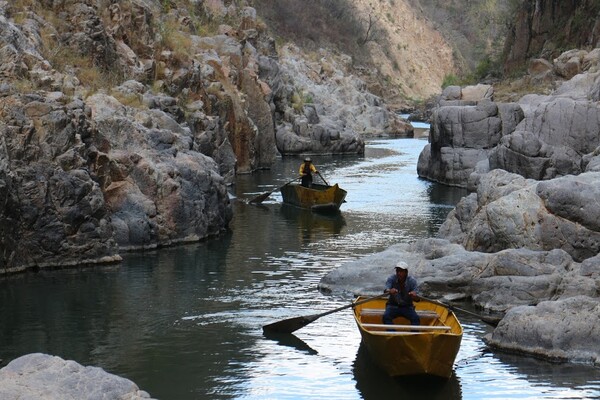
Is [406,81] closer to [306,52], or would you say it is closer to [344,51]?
[344,51]

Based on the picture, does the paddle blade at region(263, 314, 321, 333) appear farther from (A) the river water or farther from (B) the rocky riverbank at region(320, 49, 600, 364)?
(B) the rocky riverbank at region(320, 49, 600, 364)

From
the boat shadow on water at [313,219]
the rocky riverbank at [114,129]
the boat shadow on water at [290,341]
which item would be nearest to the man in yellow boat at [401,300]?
the boat shadow on water at [290,341]

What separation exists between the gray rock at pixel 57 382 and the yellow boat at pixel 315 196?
28285 millimetres

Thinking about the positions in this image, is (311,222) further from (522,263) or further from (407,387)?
(407,387)

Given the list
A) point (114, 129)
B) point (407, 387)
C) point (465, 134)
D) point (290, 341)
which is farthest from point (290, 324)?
point (465, 134)

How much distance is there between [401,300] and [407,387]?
1755mm

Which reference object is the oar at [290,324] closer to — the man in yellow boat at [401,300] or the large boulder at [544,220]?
the man in yellow boat at [401,300]

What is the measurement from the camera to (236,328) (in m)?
21.5

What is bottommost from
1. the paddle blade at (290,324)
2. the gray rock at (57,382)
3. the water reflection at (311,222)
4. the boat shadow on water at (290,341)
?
the boat shadow on water at (290,341)

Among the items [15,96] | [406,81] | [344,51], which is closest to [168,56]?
[15,96]

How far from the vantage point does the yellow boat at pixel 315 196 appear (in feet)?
133

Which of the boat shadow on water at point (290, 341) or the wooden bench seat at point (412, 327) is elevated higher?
the wooden bench seat at point (412, 327)

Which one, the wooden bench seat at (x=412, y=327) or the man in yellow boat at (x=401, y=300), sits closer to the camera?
the wooden bench seat at (x=412, y=327)

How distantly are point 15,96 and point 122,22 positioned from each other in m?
17.0
